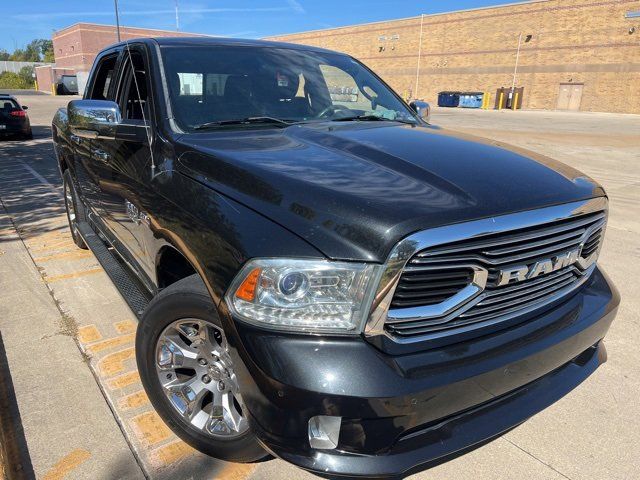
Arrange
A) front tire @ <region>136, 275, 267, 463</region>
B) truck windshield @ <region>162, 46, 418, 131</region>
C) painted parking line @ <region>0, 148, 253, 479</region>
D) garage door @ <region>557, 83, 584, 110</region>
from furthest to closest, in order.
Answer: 1. garage door @ <region>557, 83, 584, 110</region>
2. truck windshield @ <region>162, 46, 418, 131</region>
3. painted parking line @ <region>0, 148, 253, 479</region>
4. front tire @ <region>136, 275, 267, 463</region>

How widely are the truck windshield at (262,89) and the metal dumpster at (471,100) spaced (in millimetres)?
49117

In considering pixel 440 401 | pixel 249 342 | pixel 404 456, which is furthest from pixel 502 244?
pixel 249 342

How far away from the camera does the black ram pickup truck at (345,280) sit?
1684 mm

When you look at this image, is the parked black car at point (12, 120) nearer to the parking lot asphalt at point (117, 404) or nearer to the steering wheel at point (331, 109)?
the parking lot asphalt at point (117, 404)

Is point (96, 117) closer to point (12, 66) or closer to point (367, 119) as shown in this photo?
point (367, 119)

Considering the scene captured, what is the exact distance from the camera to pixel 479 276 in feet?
6.00

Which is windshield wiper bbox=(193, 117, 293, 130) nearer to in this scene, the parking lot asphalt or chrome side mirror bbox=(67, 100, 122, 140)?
chrome side mirror bbox=(67, 100, 122, 140)

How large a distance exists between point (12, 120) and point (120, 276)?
15.4 meters

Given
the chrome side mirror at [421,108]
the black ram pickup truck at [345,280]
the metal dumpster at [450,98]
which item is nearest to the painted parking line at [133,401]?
the black ram pickup truck at [345,280]

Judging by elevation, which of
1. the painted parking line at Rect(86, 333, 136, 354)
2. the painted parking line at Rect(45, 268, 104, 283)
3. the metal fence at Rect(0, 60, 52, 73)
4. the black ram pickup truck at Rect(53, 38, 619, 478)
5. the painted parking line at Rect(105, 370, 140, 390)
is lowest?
the painted parking line at Rect(45, 268, 104, 283)

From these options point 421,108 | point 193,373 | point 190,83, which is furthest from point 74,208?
point 421,108

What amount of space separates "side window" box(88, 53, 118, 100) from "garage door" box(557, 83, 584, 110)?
50709 millimetres

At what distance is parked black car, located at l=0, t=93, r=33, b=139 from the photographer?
616 inches

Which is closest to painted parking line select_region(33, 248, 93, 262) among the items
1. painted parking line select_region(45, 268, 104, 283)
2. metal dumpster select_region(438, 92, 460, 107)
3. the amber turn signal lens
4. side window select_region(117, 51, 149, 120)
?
painted parking line select_region(45, 268, 104, 283)
